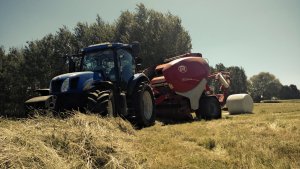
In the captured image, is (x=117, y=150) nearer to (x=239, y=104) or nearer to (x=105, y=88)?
(x=105, y=88)

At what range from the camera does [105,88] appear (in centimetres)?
962

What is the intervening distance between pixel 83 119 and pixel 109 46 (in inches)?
180

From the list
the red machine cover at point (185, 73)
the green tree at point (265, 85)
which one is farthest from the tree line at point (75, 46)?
the green tree at point (265, 85)

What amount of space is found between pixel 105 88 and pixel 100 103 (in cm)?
121

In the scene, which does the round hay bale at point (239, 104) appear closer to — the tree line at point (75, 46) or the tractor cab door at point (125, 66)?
the tractor cab door at point (125, 66)

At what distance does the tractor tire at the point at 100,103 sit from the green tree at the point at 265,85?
112 metres

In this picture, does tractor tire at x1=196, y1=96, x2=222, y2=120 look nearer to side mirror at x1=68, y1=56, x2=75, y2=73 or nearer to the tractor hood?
side mirror at x1=68, y1=56, x2=75, y2=73

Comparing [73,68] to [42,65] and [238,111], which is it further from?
[42,65]

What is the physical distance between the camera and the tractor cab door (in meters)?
10.7

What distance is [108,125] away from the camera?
6.90 metres

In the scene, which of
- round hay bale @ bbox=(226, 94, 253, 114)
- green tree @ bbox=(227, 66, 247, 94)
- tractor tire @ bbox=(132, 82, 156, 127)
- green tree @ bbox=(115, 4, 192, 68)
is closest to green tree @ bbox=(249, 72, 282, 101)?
green tree @ bbox=(227, 66, 247, 94)

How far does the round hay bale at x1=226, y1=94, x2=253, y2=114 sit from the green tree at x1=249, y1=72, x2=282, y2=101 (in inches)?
3982

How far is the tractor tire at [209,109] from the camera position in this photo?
44.9 feet

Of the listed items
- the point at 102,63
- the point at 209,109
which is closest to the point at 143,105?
the point at 102,63
